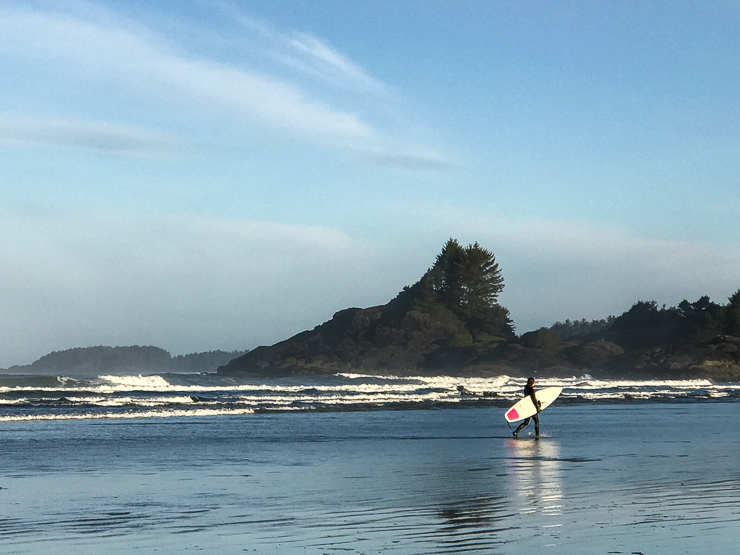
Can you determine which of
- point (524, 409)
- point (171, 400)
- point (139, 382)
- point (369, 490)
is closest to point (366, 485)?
point (369, 490)

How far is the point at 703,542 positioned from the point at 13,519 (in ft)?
28.5

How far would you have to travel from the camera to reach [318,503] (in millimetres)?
12898

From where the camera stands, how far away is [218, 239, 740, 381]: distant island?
333 feet

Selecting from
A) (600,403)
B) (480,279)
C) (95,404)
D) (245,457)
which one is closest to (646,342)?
(480,279)

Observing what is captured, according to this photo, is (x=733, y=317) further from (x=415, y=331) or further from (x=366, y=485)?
(x=366, y=485)

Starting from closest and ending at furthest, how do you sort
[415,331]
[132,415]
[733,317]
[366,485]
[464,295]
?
[366,485] → [132,415] → [733,317] → [415,331] → [464,295]

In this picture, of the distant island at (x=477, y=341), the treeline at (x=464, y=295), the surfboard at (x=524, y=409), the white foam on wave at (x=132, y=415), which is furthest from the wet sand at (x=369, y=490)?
the treeline at (x=464, y=295)

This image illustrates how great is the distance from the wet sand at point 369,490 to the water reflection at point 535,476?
0.16 feet

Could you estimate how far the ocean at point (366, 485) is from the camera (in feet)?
32.7

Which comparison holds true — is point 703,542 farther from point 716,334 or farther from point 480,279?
point 480,279

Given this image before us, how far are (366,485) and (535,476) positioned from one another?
3218 mm

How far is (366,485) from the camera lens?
1495cm

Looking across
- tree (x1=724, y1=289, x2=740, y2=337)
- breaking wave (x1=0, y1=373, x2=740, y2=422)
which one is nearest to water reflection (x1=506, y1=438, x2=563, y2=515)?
breaking wave (x1=0, y1=373, x2=740, y2=422)

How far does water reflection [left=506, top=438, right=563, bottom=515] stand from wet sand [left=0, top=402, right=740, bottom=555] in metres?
0.05
